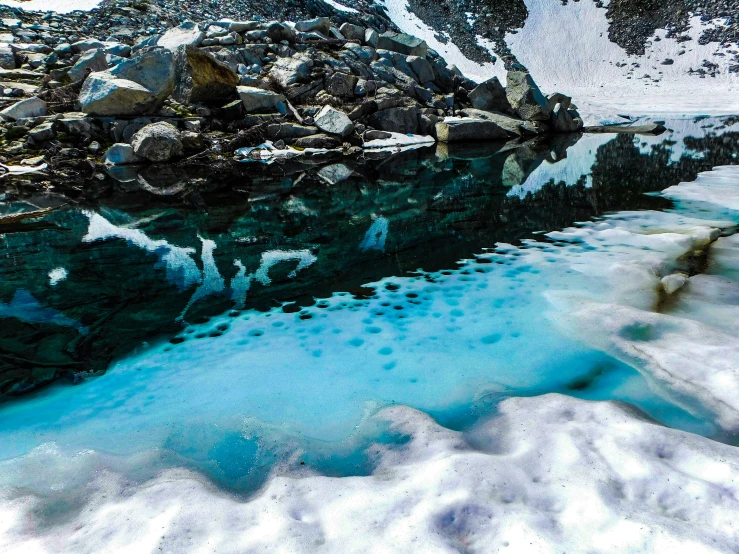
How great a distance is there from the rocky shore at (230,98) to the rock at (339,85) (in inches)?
2.1

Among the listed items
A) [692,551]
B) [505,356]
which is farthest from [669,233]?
[692,551]

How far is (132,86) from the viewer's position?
53.2 ft

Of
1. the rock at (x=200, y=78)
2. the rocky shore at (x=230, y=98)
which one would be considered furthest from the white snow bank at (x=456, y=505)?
the rock at (x=200, y=78)

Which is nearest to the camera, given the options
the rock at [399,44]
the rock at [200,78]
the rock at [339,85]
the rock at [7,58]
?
the rock at [200,78]

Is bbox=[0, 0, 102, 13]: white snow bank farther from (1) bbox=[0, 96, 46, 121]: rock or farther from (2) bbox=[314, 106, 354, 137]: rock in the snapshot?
(2) bbox=[314, 106, 354, 137]: rock

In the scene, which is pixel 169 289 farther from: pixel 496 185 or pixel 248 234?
pixel 496 185

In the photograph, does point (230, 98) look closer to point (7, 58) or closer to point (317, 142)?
point (317, 142)

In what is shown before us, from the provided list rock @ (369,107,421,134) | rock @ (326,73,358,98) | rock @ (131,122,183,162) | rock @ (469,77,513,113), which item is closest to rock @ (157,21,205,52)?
rock @ (326,73,358,98)

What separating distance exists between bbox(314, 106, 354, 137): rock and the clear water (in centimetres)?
946

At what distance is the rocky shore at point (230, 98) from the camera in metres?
15.7

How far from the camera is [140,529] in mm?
2498

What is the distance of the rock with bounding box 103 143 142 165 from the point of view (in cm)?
1537

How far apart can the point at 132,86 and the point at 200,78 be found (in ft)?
8.52

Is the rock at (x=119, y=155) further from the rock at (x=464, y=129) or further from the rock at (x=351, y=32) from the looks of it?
the rock at (x=351, y=32)
